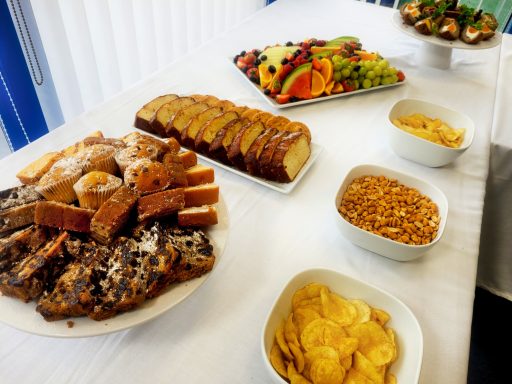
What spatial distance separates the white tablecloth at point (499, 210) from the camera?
1.51 meters

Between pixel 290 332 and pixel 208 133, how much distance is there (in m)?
0.77

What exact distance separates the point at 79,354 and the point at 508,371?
5.95 ft

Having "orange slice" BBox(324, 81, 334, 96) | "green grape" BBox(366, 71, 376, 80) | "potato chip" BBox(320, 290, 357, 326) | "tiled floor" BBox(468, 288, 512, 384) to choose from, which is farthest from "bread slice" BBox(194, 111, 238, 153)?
"tiled floor" BBox(468, 288, 512, 384)

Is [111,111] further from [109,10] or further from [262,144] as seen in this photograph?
[109,10]

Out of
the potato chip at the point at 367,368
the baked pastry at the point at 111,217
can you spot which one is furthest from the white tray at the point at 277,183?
the potato chip at the point at 367,368

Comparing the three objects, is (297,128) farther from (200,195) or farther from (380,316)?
(380,316)

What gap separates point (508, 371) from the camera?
1.69 m

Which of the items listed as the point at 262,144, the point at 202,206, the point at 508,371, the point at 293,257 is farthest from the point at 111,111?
the point at 508,371

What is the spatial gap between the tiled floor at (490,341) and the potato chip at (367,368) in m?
1.26

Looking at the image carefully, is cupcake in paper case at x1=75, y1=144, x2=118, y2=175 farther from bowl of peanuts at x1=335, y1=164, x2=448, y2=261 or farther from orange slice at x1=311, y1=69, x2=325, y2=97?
orange slice at x1=311, y1=69, x2=325, y2=97

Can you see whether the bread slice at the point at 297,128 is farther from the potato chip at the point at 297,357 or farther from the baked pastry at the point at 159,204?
the potato chip at the point at 297,357

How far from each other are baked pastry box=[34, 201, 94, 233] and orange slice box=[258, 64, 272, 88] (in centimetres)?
109

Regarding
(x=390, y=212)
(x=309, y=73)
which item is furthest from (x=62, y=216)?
(x=309, y=73)

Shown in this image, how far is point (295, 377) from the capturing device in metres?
0.68
